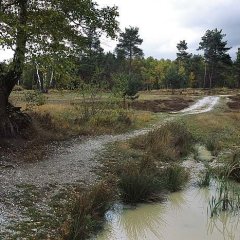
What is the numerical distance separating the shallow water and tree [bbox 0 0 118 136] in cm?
639

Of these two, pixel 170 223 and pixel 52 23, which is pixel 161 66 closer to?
pixel 52 23

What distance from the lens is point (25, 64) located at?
1382 centimetres

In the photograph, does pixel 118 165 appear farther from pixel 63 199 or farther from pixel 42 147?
pixel 63 199

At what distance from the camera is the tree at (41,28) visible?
13.2 meters

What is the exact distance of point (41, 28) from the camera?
13625 millimetres

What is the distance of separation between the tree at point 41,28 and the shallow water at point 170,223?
639 cm

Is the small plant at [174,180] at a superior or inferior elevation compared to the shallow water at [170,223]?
superior

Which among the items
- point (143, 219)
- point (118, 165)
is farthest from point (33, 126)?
point (143, 219)

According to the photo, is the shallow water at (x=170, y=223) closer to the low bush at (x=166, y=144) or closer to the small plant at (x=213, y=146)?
the low bush at (x=166, y=144)

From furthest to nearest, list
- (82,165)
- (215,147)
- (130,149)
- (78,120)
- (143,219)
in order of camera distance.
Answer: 1. (78,120)
2. (215,147)
3. (130,149)
4. (82,165)
5. (143,219)

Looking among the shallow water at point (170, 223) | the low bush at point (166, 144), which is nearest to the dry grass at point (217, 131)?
the low bush at point (166, 144)

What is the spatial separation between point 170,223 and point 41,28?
7897mm

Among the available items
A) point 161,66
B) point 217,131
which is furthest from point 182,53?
point 217,131

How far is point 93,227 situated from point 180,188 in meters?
4.26
